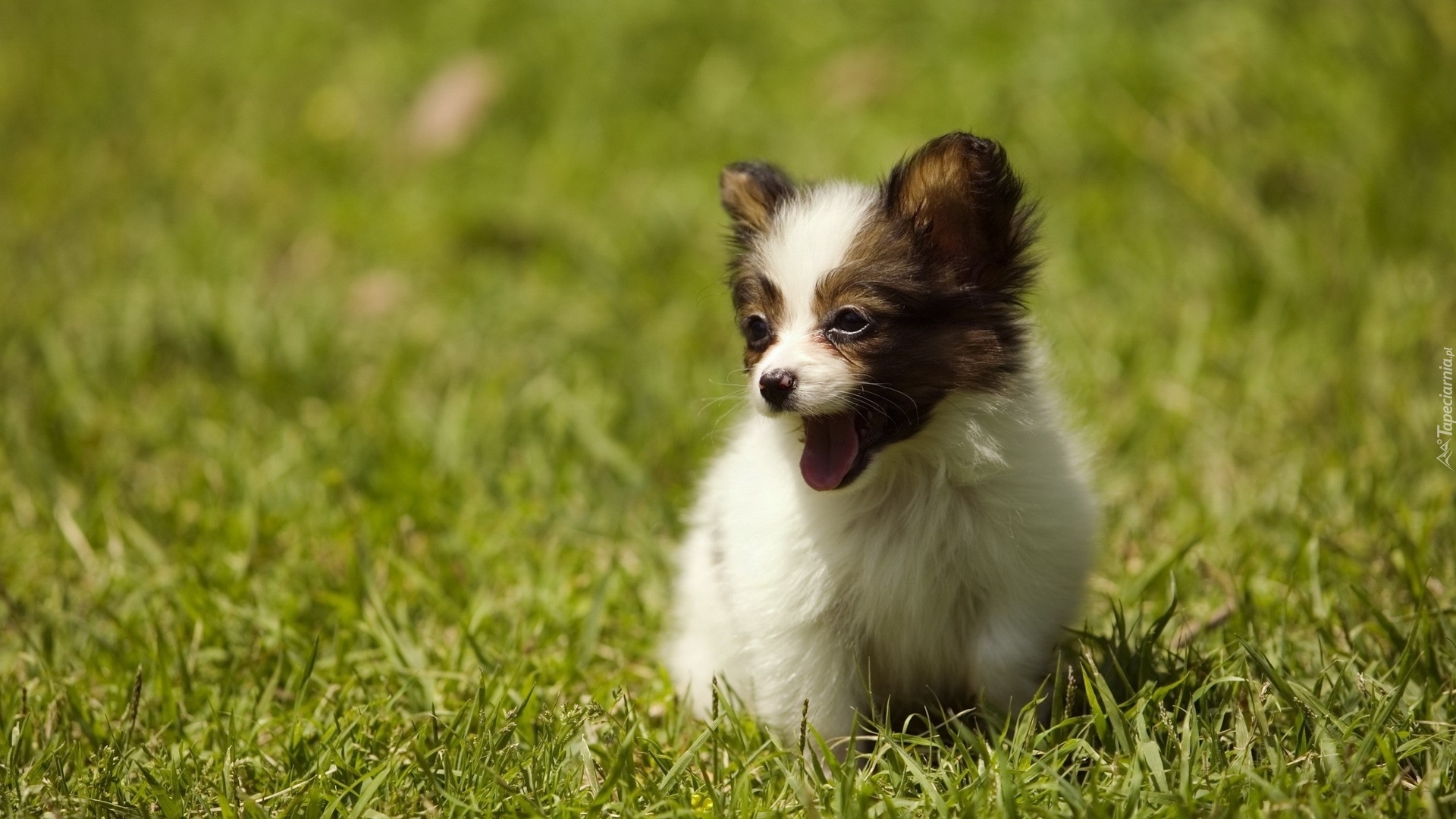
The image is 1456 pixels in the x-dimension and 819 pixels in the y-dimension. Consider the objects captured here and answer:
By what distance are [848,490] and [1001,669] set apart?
1.68 ft

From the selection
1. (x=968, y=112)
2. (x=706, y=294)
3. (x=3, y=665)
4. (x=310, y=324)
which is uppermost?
(x=968, y=112)

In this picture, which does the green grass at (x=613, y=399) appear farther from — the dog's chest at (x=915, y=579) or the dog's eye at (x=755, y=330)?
the dog's eye at (x=755, y=330)

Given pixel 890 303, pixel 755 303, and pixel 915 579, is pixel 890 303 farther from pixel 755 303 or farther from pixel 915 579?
pixel 915 579

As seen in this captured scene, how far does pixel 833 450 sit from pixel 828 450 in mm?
12

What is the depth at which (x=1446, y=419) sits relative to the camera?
444 centimetres

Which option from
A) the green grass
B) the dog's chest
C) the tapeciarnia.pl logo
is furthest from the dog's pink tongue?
the tapeciarnia.pl logo

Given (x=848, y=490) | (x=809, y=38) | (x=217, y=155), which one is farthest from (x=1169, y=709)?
(x=217, y=155)

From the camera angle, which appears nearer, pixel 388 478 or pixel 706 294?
pixel 388 478

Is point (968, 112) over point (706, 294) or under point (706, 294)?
over

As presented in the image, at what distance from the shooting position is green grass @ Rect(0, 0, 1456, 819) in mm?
2934

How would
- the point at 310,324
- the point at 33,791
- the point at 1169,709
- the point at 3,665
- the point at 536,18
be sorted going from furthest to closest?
the point at 536,18
the point at 310,324
the point at 3,665
the point at 1169,709
the point at 33,791

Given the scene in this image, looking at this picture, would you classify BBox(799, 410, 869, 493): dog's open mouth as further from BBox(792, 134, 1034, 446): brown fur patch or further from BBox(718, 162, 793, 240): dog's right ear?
BBox(718, 162, 793, 240): dog's right ear

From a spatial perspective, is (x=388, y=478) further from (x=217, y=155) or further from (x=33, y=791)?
(x=217, y=155)

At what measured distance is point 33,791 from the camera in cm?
288
